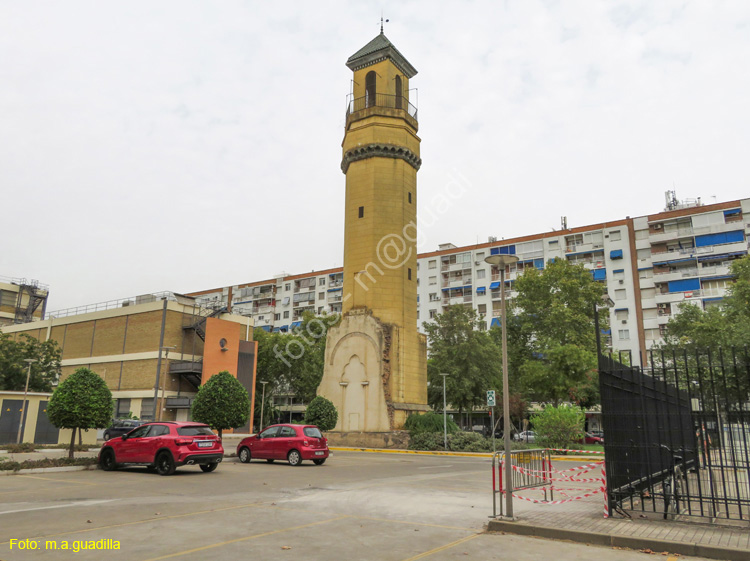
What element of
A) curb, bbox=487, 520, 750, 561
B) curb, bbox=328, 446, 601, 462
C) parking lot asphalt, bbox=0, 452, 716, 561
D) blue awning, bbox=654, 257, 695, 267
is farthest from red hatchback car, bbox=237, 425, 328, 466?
blue awning, bbox=654, 257, 695, 267

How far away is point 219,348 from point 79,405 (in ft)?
94.6

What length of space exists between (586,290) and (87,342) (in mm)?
44628

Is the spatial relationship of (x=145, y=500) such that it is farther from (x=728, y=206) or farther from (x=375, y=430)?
(x=728, y=206)

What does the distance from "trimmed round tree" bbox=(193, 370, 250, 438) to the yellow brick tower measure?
1080 cm

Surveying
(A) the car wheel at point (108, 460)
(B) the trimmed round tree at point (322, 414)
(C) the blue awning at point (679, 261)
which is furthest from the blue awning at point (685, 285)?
(A) the car wheel at point (108, 460)

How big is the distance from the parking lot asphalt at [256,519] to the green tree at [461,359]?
2694 cm

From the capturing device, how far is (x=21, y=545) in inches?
272

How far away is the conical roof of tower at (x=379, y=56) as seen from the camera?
3859 cm

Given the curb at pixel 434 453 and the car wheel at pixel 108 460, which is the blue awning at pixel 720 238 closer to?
the curb at pixel 434 453

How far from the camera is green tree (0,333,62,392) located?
3659 cm

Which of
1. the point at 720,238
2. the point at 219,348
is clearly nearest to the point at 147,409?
the point at 219,348

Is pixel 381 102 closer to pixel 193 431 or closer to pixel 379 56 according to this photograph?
pixel 379 56

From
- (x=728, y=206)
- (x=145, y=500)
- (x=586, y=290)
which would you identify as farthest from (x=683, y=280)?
(x=145, y=500)

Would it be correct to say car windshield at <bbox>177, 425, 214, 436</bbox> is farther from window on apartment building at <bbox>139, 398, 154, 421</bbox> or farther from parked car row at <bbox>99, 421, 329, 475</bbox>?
window on apartment building at <bbox>139, 398, 154, 421</bbox>
